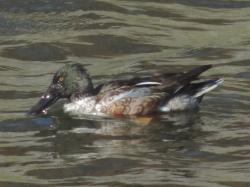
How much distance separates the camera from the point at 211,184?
31.1 ft

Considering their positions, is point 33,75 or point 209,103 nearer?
point 209,103

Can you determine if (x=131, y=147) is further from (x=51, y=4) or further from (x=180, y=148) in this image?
(x=51, y=4)

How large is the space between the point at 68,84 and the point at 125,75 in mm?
1520

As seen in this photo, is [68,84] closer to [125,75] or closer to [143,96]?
[143,96]

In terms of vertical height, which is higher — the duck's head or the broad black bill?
the duck's head

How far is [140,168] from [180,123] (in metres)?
2.23

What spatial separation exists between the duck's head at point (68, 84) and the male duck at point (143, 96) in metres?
0.02

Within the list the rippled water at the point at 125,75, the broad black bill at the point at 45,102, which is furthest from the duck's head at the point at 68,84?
the rippled water at the point at 125,75

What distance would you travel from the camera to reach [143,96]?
12609 millimetres

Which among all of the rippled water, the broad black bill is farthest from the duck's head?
the rippled water

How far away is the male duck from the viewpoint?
12.6 meters

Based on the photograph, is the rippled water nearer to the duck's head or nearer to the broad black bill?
the broad black bill

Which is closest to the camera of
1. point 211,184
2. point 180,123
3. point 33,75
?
point 211,184

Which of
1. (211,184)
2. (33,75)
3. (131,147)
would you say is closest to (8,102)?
(33,75)
